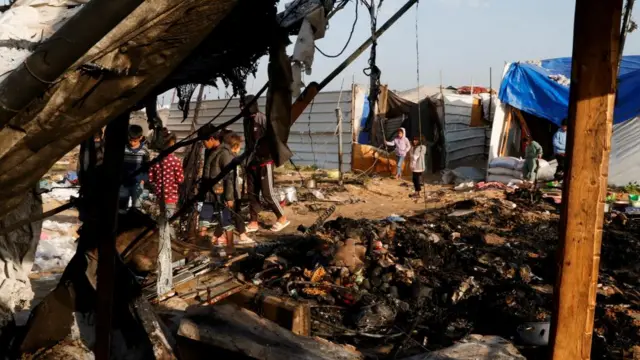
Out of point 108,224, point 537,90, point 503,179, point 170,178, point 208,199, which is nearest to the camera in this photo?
point 108,224

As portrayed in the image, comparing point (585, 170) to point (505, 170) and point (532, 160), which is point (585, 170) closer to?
point (532, 160)

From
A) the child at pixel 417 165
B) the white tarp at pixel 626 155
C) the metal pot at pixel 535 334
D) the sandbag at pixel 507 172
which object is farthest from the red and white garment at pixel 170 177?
the white tarp at pixel 626 155

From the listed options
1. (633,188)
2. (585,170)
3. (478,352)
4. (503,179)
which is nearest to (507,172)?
(503,179)

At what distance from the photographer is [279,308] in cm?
538

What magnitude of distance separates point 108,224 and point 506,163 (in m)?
13.9

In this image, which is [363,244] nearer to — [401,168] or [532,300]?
[532,300]

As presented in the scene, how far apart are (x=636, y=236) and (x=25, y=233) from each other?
9.12m

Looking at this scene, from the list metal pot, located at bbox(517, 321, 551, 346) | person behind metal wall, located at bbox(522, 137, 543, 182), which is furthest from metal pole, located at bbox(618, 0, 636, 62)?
person behind metal wall, located at bbox(522, 137, 543, 182)

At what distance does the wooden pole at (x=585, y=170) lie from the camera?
2.24m

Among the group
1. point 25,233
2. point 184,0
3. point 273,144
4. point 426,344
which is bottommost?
point 426,344

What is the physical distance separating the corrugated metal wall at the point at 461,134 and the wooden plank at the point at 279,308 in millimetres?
13659

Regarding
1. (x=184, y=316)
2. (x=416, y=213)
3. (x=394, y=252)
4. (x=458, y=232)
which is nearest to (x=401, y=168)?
(x=416, y=213)

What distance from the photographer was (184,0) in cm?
180

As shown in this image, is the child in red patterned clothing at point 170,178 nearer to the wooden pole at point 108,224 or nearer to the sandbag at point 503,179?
the wooden pole at point 108,224
